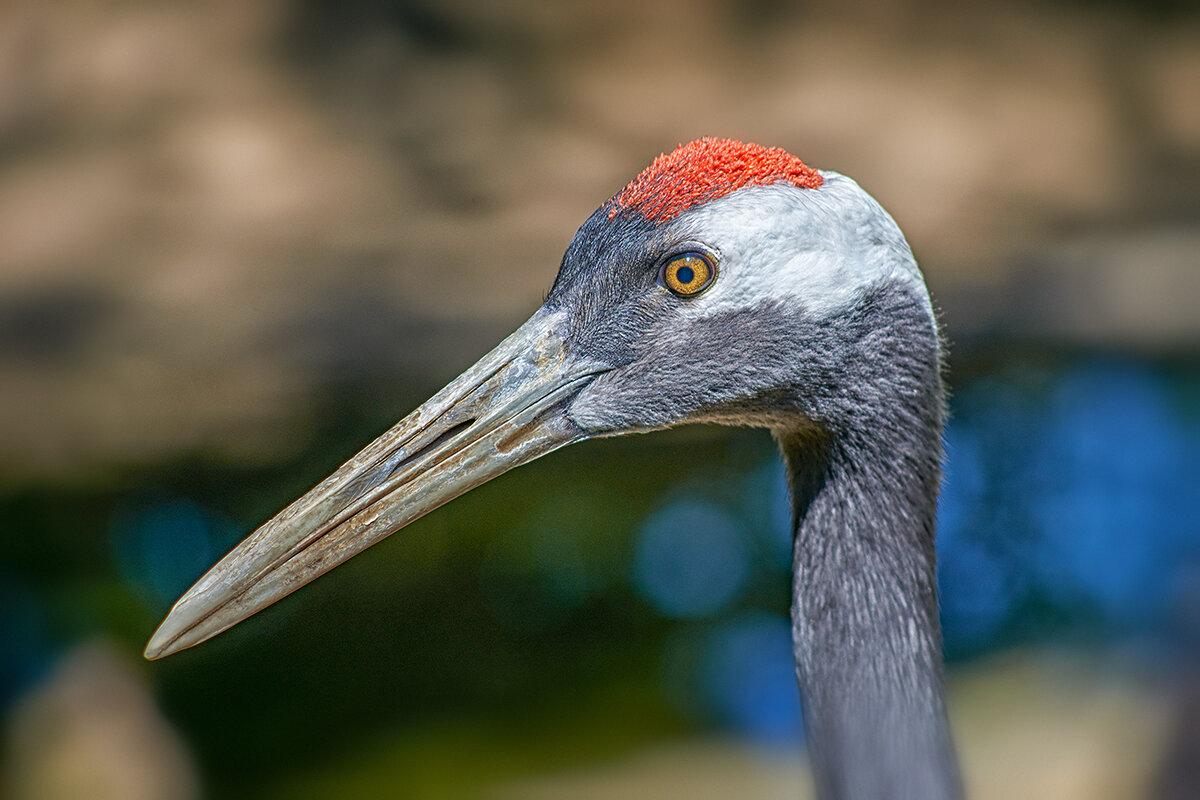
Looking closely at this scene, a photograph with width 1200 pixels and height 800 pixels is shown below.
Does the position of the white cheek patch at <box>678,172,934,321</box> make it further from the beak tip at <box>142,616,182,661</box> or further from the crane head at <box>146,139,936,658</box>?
the beak tip at <box>142,616,182,661</box>

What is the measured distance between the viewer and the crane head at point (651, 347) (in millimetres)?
1890

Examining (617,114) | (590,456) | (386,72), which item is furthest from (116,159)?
(590,456)

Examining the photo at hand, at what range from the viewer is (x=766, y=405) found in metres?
1.99

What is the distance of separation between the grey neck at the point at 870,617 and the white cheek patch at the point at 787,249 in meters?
0.29

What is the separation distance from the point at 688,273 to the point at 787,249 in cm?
18

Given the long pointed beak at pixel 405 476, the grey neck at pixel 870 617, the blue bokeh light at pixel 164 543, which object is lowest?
the grey neck at pixel 870 617

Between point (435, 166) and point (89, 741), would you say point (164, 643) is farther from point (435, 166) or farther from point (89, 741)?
point (89, 741)

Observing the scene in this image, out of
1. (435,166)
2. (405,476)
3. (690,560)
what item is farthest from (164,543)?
(405,476)

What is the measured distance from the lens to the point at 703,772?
498 cm

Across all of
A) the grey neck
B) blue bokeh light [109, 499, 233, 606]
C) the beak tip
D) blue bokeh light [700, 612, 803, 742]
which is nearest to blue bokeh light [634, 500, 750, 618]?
blue bokeh light [700, 612, 803, 742]

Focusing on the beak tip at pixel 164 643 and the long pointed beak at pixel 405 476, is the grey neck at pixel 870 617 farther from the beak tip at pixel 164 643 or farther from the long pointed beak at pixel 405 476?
the beak tip at pixel 164 643

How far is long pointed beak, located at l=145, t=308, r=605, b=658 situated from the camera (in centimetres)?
199

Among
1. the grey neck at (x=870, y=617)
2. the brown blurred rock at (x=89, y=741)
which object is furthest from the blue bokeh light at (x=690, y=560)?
the grey neck at (x=870, y=617)

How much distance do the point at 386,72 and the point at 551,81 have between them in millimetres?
652
